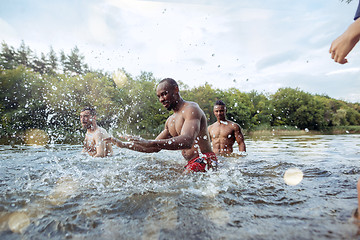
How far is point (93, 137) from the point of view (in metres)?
6.28

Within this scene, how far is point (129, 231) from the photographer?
176 cm

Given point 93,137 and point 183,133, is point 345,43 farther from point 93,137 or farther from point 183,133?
point 93,137

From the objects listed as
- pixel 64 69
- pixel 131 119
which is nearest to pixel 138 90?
pixel 131 119

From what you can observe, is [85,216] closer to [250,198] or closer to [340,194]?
[250,198]

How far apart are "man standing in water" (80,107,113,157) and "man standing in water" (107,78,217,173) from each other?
8.75 feet

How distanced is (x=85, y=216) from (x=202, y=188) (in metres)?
1.46

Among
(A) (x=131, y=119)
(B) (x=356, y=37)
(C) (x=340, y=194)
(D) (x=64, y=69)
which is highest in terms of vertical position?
(D) (x=64, y=69)

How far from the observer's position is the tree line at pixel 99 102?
2748 cm

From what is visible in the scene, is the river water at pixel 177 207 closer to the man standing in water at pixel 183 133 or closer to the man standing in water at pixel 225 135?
the man standing in water at pixel 183 133

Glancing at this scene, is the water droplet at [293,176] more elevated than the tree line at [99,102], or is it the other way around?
the tree line at [99,102]

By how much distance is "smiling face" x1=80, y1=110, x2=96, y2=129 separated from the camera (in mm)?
6062

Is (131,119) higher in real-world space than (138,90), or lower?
lower

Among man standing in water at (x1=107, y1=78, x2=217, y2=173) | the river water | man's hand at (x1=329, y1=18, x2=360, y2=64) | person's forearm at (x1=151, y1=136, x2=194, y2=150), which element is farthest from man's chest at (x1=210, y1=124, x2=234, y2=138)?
man's hand at (x1=329, y1=18, x2=360, y2=64)

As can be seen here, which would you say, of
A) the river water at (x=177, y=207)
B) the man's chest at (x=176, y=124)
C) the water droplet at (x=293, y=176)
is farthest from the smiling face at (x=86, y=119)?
the water droplet at (x=293, y=176)
